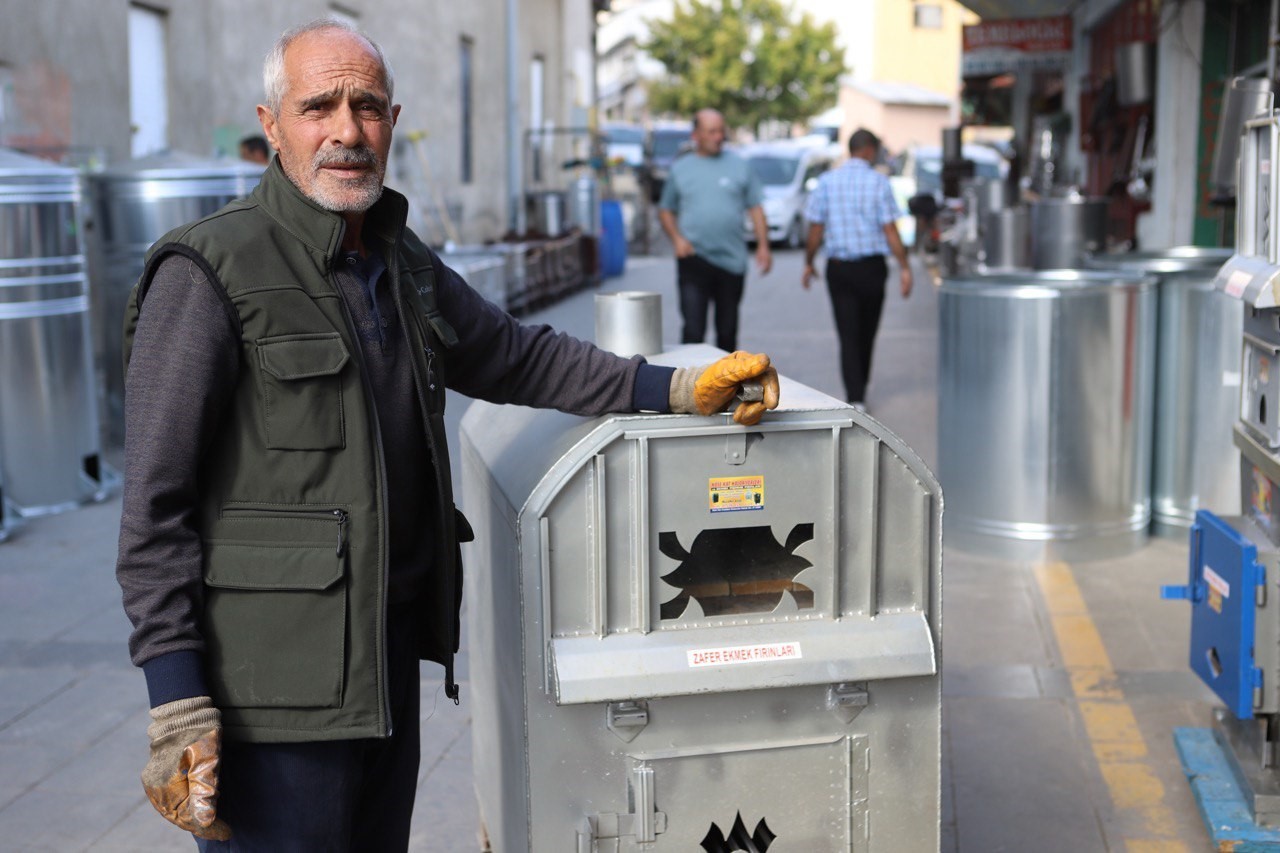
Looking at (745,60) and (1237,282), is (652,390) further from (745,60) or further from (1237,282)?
(745,60)

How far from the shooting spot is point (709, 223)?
9625 millimetres

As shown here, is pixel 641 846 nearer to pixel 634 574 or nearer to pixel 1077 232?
pixel 634 574

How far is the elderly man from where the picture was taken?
88.9 inches

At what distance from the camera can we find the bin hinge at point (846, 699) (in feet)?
8.87

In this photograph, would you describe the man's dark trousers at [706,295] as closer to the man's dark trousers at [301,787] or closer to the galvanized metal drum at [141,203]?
the galvanized metal drum at [141,203]

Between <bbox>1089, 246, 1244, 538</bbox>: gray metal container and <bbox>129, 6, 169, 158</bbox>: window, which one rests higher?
<bbox>129, 6, 169, 158</bbox>: window

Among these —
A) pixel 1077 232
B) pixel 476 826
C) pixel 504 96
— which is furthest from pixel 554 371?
pixel 504 96

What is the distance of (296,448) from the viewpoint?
2326 millimetres

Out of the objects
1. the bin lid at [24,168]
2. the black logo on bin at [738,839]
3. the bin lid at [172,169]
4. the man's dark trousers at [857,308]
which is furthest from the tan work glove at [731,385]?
the man's dark trousers at [857,308]

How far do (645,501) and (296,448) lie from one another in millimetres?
634

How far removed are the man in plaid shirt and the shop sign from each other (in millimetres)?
9714

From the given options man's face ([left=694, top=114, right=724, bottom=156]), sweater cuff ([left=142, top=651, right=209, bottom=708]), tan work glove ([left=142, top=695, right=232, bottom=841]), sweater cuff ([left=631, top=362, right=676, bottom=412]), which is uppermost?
man's face ([left=694, top=114, right=724, bottom=156])

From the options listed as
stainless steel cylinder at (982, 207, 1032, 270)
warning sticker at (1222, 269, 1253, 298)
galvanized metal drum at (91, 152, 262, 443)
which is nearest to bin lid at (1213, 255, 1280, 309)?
warning sticker at (1222, 269, 1253, 298)

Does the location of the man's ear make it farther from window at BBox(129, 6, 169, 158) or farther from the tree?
the tree
